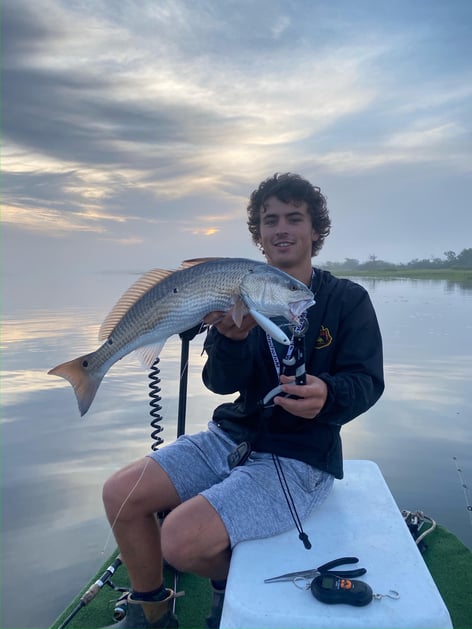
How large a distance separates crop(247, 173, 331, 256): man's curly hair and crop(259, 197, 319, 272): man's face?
5 cm

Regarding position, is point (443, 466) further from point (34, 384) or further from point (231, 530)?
point (34, 384)

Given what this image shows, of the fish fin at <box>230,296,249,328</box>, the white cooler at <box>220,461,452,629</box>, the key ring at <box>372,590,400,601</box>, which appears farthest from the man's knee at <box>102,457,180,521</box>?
the key ring at <box>372,590,400,601</box>

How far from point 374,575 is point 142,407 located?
543cm

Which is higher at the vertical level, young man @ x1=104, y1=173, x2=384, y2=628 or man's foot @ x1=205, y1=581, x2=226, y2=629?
young man @ x1=104, y1=173, x2=384, y2=628

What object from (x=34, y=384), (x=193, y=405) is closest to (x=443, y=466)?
(x=193, y=405)

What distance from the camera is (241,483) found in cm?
301

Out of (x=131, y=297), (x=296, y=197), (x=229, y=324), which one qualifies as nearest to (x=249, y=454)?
(x=229, y=324)

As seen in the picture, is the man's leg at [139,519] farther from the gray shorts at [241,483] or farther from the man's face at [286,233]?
the man's face at [286,233]

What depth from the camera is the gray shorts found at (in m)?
2.85

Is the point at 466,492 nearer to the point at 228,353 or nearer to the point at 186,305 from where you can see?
the point at 228,353

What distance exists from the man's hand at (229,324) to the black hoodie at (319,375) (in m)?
0.05

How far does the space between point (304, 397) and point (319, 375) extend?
36 centimetres

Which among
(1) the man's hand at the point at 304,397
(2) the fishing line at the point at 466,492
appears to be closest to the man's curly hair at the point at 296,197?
(1) the man's hand at the point at 304,397

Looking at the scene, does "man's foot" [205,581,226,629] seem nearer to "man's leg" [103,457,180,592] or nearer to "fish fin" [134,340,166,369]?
"man's leg" [103,457,180,592]
